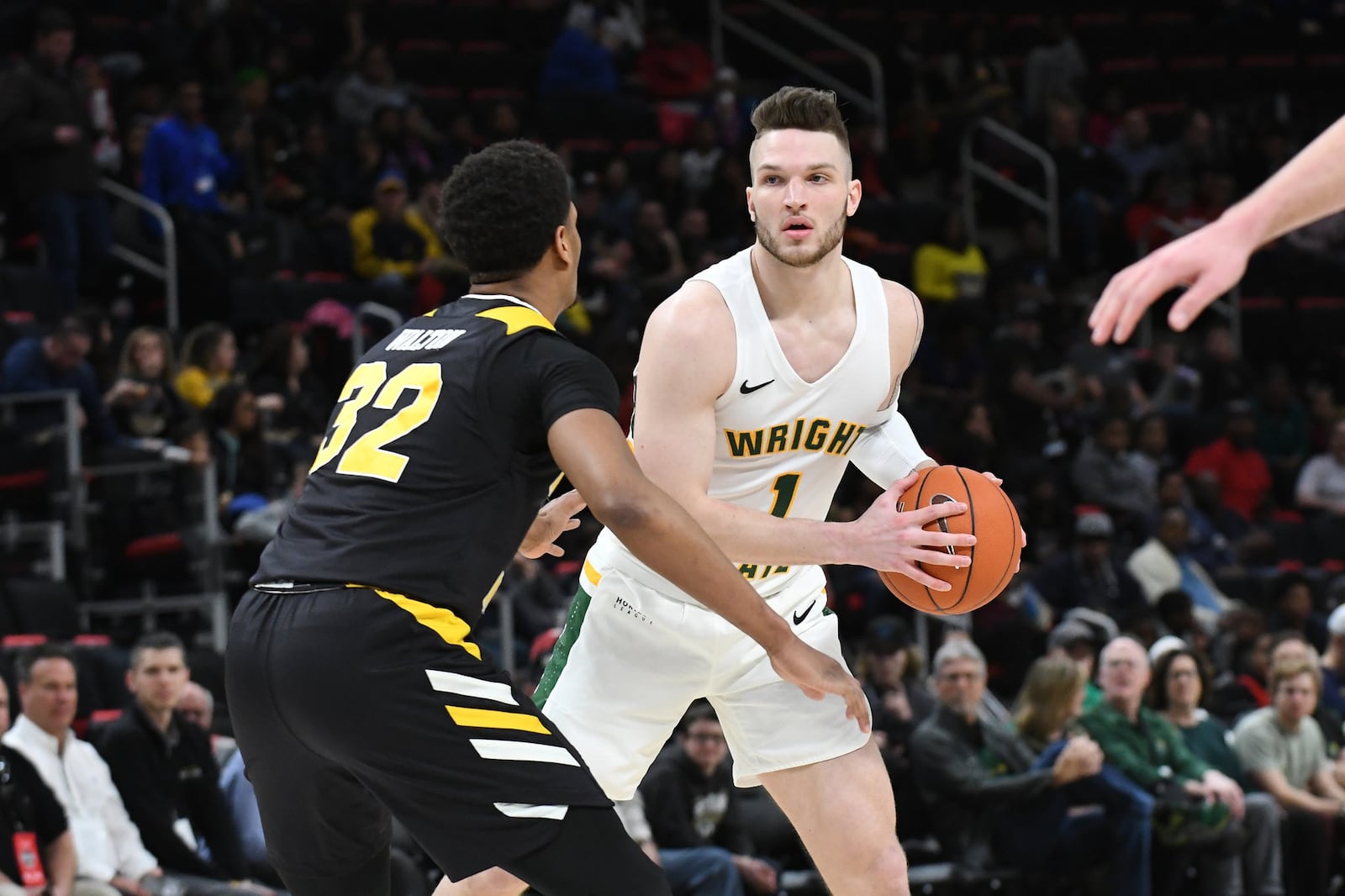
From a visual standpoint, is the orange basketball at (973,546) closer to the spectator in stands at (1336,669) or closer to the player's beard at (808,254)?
the player's beard at (808,254)

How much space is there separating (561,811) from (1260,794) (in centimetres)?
748

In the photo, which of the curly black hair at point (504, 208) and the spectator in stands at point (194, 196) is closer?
the curly black hair at point (504, 208)

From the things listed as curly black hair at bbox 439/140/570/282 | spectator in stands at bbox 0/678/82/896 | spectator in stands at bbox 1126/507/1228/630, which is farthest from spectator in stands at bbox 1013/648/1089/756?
curly black hair at bbox 439/140/570/282

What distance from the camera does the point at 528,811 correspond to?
11.8 ft

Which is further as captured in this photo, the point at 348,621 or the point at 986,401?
the point at 986,401

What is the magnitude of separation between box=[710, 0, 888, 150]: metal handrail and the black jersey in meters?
14.7

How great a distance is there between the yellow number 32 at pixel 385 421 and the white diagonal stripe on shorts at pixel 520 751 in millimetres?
552

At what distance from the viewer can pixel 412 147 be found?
48.6 feet

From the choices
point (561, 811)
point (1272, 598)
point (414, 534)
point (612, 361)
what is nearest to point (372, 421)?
point (414, 534)

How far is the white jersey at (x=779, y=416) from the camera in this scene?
4.81m

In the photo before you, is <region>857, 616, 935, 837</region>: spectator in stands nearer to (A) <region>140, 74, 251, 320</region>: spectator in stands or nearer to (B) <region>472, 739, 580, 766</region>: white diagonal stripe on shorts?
(A) <region>140, 74, 251, 320</region>: spectator in stands

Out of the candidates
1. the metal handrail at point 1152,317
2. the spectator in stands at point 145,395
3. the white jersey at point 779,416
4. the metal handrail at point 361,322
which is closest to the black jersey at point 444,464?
the white jersey at point 779,416

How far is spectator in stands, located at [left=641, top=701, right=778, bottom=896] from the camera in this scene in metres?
8.58

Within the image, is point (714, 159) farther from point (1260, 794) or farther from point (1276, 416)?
point (1260, 794)
